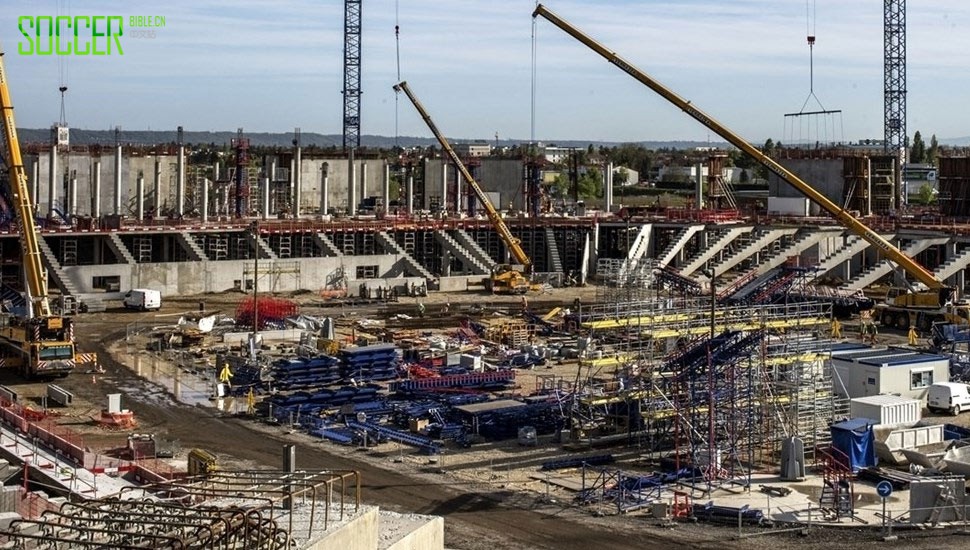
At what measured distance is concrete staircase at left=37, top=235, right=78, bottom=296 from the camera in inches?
1994

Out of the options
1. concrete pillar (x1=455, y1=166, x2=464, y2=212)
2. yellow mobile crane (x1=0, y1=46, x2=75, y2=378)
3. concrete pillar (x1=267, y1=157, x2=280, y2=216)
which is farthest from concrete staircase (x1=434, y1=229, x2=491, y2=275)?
yellow mobile crane (x1=0, y1=46, x2=75, y2=378)

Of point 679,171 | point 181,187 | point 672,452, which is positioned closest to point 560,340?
point 672,452

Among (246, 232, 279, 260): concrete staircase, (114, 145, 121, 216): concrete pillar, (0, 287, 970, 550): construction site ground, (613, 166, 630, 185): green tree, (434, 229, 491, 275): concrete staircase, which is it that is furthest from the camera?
(613, 166, 630, 185): green tree

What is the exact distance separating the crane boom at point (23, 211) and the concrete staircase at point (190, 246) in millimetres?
17020

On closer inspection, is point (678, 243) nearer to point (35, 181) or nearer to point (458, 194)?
point (458, 194)

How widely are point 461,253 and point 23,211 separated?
85.5 ft

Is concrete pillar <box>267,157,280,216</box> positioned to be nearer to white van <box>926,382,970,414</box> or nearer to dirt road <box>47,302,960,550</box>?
dirt road <box>47,302,960,550</box>

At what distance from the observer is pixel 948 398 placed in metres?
31.6

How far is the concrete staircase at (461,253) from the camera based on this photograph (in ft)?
201

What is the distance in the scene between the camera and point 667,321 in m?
28.7

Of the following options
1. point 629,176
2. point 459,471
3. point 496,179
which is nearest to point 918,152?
point 629,176

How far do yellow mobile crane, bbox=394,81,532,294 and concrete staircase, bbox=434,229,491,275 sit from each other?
87cm

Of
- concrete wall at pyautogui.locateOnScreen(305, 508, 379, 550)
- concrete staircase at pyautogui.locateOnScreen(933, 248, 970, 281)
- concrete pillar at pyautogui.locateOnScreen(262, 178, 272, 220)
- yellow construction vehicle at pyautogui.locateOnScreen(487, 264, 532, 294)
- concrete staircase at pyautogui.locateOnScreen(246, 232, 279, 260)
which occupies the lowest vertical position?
concrete wall at pyautogui.locateOnScreen(305, 508, 379, 550)

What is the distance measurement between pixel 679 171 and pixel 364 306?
314ft
